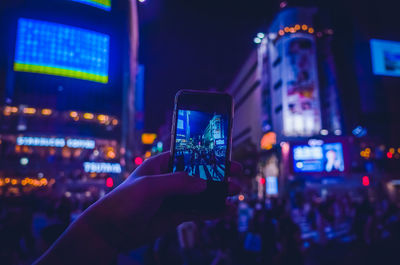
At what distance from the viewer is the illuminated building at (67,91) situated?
19.5 m

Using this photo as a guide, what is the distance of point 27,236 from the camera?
964 cm

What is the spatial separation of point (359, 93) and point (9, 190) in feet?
176

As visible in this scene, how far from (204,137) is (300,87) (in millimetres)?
40648

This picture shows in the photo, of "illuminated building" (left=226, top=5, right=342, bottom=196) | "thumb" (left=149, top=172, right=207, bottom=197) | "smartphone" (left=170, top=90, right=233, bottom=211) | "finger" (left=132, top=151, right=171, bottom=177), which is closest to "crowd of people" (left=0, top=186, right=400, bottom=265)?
Answer: "finger" (left=132, top=151, right=171, bottom=177)

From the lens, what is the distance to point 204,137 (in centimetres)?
201

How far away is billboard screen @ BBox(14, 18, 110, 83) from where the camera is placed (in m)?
18.5

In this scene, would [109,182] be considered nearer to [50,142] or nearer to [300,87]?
[50,142]

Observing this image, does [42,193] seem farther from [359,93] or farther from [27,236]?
[359,93]

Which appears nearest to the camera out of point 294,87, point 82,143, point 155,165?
point 155,165

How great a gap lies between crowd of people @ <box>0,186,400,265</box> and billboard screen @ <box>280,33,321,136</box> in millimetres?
22252

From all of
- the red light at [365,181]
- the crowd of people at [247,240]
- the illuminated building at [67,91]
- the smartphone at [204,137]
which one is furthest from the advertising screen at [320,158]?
the smartphone at [204,137]

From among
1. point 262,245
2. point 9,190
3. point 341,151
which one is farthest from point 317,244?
point 9,190

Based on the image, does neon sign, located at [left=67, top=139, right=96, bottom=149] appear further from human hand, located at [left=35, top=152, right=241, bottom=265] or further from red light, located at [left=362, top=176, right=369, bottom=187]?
human hand, located at [left=35, top=152, right=241, bottom=265]

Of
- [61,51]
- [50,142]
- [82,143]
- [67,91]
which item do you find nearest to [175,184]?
[61,51]
